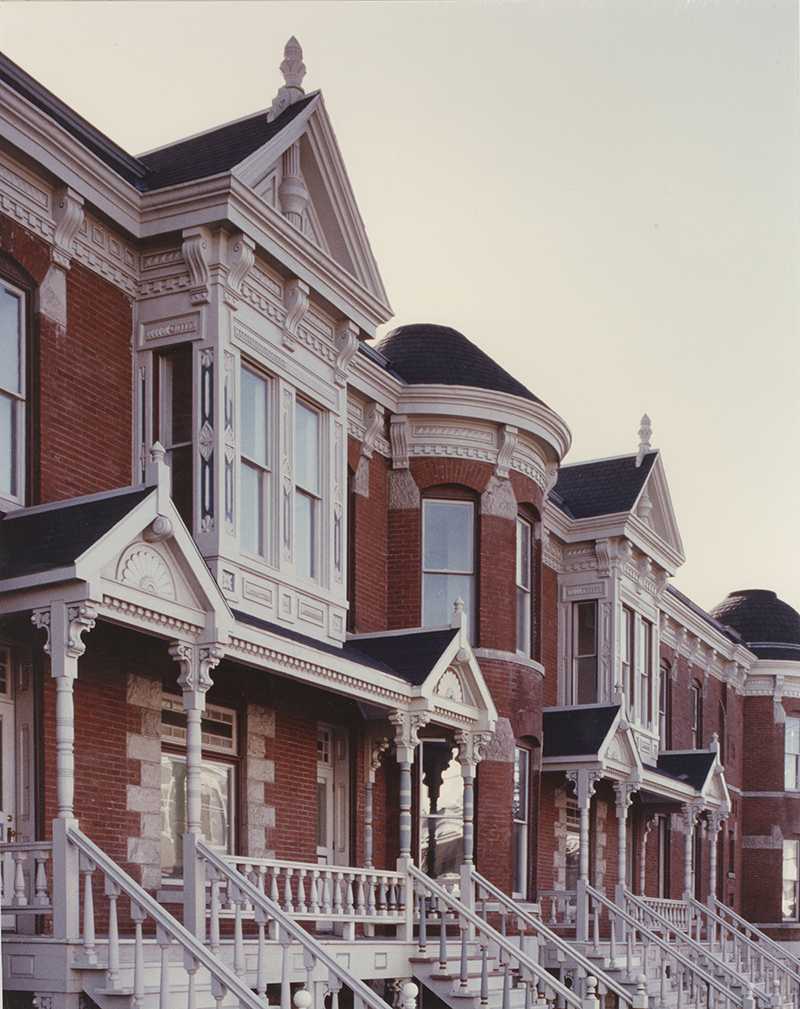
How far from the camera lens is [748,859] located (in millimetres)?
38031

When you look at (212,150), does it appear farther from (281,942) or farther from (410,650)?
(281,942)

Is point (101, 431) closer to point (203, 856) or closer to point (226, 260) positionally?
point (226, 260)

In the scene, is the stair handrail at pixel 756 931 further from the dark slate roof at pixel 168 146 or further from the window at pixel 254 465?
the dark slate roof at pixel 168 146

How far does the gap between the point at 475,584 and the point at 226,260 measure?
7479mm

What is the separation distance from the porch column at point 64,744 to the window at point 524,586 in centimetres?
1134

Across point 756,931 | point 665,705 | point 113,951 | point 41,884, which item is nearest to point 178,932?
point 113,951

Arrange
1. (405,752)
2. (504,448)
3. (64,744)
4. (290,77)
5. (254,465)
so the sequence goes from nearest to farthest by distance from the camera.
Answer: (64,744) → (254,465) → (405,752) → (290,77) → (504,448)

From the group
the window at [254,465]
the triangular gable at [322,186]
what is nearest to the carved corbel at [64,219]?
the triangular gable at [322,186]

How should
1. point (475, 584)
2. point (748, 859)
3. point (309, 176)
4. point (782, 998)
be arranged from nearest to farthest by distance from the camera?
point (309, 176) → point (475, 584) → point (782, 998) → point (748, 859)

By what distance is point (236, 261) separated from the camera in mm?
15008

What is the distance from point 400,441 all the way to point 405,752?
18.3 feet

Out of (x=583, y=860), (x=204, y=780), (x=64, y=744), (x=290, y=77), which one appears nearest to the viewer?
(x=64, y=744)

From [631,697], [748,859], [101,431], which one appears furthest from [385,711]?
[748,859]

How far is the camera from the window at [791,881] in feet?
124
